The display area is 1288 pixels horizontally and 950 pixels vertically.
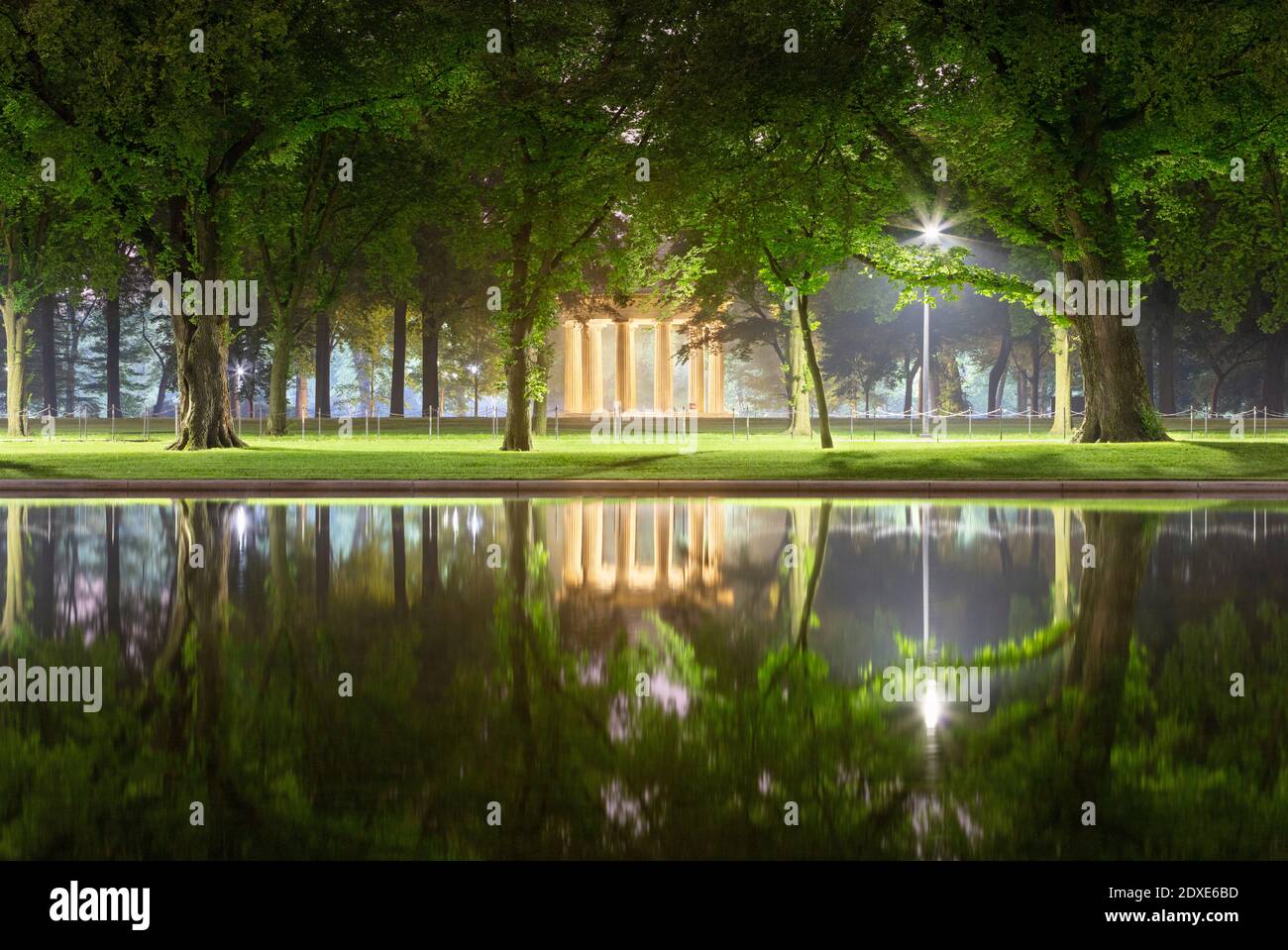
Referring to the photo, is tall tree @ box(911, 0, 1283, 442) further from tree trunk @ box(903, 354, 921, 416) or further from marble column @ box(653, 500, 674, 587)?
tree trunk @ box(903, 354, 921, 416)

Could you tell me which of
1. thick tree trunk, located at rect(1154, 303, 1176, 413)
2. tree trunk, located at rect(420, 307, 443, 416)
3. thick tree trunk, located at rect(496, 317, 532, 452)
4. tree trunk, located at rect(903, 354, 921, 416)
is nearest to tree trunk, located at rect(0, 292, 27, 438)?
tree trunk, located at rect(420, 307, 443, 416)

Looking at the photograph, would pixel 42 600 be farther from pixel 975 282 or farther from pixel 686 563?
pixel 975 282

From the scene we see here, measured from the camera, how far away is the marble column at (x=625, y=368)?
91.7 metres

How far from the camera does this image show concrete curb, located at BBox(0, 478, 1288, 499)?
28875 millimetres

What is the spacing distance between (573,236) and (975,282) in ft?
37.1

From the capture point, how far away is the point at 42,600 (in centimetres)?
1335

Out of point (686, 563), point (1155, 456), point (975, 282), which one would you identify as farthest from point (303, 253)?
point (686, 563)

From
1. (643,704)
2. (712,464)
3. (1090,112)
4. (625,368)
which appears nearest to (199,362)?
(712,464)

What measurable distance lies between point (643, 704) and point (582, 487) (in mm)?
21339

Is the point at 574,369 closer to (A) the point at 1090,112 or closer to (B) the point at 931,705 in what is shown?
(A) the point at 1090,112

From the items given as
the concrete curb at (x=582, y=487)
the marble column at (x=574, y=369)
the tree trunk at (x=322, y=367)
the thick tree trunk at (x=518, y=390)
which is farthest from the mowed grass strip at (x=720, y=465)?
the marble column at (x=574, y=369)

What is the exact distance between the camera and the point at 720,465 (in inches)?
1316

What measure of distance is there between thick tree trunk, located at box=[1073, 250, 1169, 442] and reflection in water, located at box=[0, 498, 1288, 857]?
19.2 metres

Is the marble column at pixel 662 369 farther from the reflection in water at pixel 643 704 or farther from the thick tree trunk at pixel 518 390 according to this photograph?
the reflection in water at pixel 643 704
